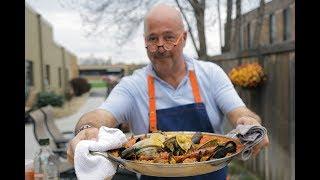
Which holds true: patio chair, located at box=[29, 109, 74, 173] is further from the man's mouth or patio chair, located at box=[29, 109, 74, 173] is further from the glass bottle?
the man's mouth

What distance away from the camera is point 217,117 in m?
2.55

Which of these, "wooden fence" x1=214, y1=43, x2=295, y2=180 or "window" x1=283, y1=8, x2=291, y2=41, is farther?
"window" x1=283, y1=8, x2=291, y2=41

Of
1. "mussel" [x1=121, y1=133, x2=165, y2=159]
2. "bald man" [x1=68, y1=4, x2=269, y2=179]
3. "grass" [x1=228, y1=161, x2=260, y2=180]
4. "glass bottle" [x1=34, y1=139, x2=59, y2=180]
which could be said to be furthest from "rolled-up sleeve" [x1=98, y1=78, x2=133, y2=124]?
"grass" [x1=228, y1=161, x2=260, y2=180]

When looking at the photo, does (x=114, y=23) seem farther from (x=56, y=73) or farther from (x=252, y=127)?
(x=56, y=73)

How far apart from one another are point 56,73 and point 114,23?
2499cm

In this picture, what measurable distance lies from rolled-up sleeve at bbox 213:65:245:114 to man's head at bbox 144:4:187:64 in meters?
0.26

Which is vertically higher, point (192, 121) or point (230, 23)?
point (230, 23)

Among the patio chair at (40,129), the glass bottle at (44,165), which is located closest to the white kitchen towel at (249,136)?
the glass bottle at (44,165)

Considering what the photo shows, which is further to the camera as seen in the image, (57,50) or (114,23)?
(57,50)

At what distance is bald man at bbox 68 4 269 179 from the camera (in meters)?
2.44

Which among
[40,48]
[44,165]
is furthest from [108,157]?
[40,48]

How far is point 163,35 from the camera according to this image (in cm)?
240
